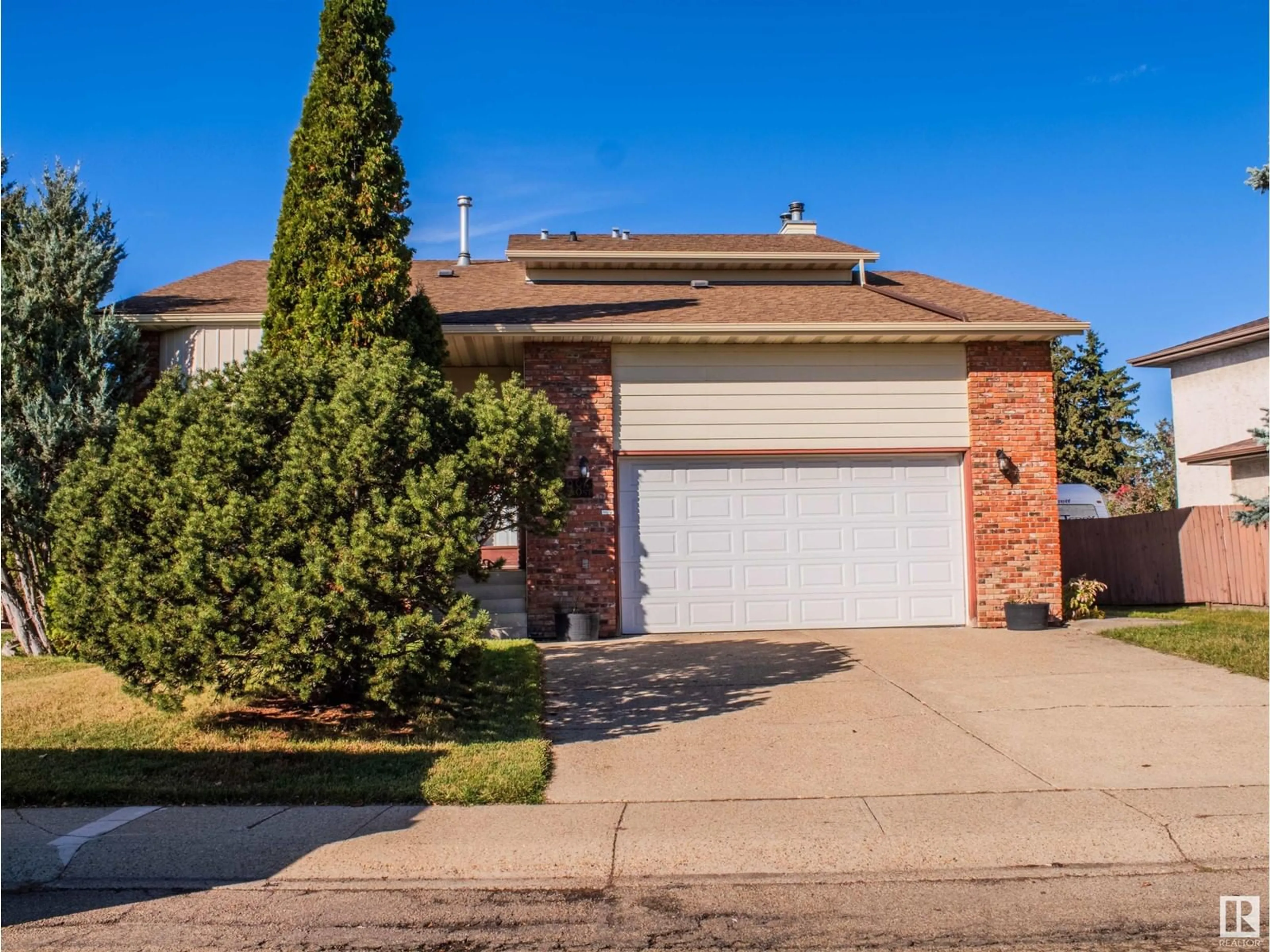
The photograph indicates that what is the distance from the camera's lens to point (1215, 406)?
23.4 meters

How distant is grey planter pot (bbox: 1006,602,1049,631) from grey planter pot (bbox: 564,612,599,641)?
17.8 ft

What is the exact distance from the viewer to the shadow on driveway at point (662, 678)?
8.53 metres

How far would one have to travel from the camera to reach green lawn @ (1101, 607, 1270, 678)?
1038 centimetres

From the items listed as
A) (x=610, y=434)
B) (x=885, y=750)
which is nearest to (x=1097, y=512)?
(x=610, y=434)

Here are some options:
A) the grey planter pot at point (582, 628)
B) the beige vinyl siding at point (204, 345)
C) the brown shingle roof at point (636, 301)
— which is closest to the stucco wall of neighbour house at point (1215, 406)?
the brown shingle roof at point (636, 301)

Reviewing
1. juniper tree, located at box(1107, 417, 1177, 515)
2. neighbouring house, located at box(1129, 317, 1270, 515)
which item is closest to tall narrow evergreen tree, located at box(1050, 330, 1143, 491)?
juniper tree, located at box(1107, 417, 1177, 515)

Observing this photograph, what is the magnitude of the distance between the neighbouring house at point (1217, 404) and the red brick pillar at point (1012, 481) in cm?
881

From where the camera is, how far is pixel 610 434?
42.8ft

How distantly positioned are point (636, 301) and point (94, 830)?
1030 cm

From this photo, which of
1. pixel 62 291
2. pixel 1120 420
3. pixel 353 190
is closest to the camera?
pixel 353 190

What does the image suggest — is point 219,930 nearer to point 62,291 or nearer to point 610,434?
point 610,434

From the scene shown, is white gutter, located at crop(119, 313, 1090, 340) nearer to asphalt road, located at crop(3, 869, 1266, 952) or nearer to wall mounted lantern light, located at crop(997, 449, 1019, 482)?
wall mounted lantern light, located at crop(997, 449, 1019, 482)

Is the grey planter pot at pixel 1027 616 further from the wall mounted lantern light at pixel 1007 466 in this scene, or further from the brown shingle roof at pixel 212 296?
the brown shingle roof at pixel 212 296

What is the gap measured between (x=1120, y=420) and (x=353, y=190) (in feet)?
111
